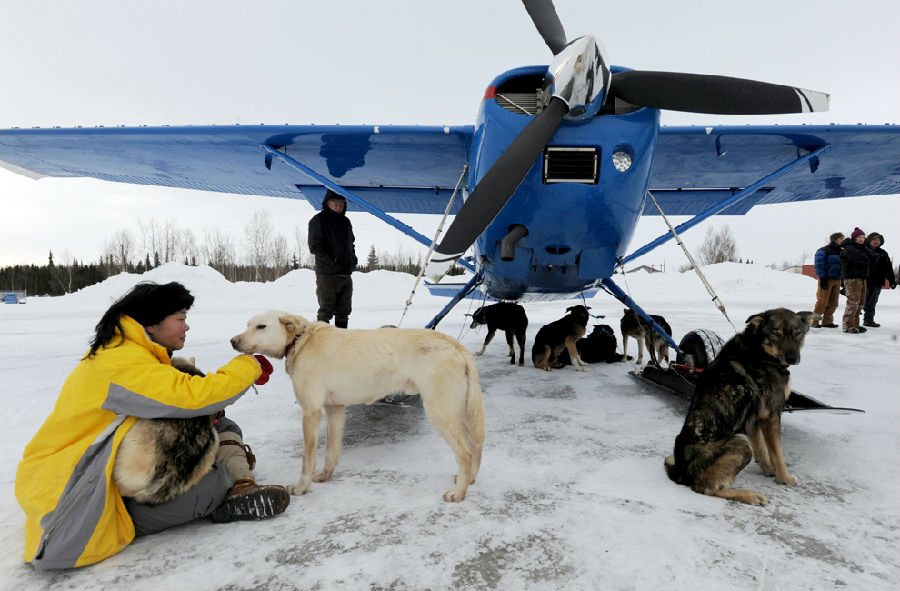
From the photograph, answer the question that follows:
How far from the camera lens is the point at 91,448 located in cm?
164

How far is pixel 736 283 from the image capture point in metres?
25.1

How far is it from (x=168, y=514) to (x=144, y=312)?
0.94m

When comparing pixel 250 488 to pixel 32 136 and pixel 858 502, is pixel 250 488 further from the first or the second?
pixel 32 136

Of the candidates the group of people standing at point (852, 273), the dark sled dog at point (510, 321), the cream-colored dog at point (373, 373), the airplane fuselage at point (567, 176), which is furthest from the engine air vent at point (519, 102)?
the group of people standing at point (852, 273)

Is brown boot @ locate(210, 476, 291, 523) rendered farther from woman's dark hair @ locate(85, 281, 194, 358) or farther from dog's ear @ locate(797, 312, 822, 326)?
dog's ear @ locate(797, 312, 822, 326)

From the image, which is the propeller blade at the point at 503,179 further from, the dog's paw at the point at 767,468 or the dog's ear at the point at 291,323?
the dog's paw at the point at 767,468

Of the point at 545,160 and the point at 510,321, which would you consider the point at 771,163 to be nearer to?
the point at 510,321

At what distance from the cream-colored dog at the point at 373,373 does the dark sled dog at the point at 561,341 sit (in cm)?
379

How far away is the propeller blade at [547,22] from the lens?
3773 millimetres

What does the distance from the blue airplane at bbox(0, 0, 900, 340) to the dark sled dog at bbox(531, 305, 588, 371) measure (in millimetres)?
435

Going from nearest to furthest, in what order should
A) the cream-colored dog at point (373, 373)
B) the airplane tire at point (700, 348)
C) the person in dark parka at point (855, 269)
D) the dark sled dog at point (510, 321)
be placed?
the cream-colored dog at point (373, 373), the airplane tire at point (700, 348), the dark sled dog at point (510, 321), the person in dark parka at point (855, 269)

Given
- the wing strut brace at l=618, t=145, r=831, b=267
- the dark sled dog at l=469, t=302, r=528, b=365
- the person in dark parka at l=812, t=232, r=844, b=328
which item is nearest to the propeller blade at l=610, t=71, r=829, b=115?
the wing strut brace at l=618, t=145, r=831, b=267

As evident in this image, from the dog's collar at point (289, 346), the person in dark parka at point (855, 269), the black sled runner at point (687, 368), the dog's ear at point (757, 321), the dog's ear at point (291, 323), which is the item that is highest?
the person in dark parka at point (855, 269)

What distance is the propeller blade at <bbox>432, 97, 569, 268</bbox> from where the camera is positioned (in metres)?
3.20
